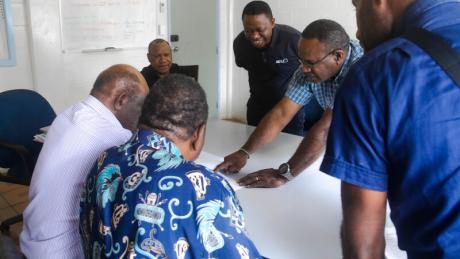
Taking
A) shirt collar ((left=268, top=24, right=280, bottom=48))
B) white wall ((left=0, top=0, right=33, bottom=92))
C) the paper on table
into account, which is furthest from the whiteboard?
the paper on table

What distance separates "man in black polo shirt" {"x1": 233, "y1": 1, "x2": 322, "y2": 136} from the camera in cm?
254

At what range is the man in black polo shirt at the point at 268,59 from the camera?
2.54 meters

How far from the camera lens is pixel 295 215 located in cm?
138

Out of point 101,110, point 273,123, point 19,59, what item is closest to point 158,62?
point 273,123

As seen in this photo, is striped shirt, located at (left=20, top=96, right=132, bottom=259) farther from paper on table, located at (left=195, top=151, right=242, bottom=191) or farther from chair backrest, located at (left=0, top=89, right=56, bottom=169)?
chair backrest, located at (left=0, top=89, right=56, bottom=169)

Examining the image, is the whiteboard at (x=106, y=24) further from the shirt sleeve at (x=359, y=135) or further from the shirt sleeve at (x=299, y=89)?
the shirt sleeve at (x=359, y=135)

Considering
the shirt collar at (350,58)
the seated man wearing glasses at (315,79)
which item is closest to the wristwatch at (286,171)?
the seated man wearing glasses at (315,79)

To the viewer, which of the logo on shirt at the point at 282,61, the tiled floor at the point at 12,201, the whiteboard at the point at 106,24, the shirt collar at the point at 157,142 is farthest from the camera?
the whiteboard at the point at 106,24

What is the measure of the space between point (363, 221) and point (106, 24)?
3.84 metres

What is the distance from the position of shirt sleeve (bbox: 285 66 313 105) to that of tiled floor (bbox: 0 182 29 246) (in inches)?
74.3

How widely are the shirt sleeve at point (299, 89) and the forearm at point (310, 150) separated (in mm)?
251

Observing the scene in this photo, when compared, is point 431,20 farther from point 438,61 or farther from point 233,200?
point 233,200

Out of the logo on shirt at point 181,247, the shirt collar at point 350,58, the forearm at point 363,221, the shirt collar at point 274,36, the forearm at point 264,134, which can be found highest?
the shirt collar at point 274,36

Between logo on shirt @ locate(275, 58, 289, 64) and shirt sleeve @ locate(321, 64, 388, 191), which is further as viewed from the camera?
logo on shirt @ locate(275, 58, 289, 64)
